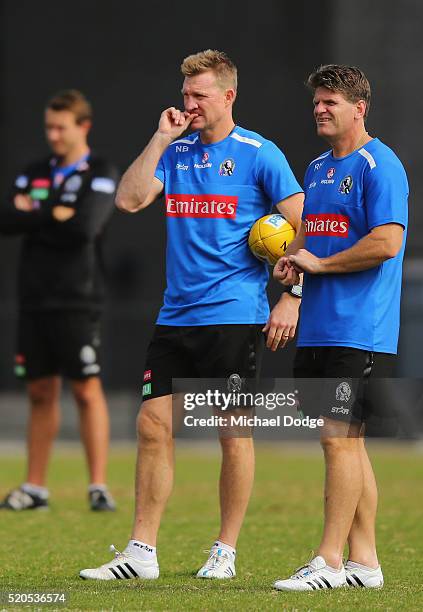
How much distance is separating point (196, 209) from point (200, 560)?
1.87m

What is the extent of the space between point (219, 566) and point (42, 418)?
137 inches

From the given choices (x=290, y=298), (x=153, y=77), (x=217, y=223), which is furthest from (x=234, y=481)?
(x=153, y=77)

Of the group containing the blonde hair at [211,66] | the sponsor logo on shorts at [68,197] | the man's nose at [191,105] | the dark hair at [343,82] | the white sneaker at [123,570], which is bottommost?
the white sneaker at [123,570]

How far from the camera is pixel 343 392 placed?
601 cm

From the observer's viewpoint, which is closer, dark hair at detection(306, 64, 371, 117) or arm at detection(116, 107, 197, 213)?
dark hair at detection(306, 64, 371, 117)

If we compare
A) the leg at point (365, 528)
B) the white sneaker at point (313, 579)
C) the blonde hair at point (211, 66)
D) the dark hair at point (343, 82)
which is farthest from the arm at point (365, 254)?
the white sneaker at point (313, 579)

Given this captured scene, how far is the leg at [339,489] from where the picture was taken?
5.94 m

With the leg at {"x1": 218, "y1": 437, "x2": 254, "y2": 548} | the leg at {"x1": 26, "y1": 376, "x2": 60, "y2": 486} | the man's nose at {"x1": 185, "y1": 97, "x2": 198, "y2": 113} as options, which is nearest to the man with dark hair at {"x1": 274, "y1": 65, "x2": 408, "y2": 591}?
the leg at {"x1": 218, "y1": 437, "x2": 254, "y2": 548}

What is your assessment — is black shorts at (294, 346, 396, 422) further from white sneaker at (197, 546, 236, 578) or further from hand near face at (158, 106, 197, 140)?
hand near face at (158, 106, 197, 140)

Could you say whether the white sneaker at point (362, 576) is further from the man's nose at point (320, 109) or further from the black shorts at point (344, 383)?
the man's nose at point (320, 109)

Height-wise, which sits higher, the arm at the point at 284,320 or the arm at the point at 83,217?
the arm at the point at 83,217

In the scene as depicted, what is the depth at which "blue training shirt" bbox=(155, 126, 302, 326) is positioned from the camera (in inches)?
255

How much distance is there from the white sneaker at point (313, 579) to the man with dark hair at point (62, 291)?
12.1ft

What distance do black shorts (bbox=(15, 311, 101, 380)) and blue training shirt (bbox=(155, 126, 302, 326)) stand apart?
10.2 feet
